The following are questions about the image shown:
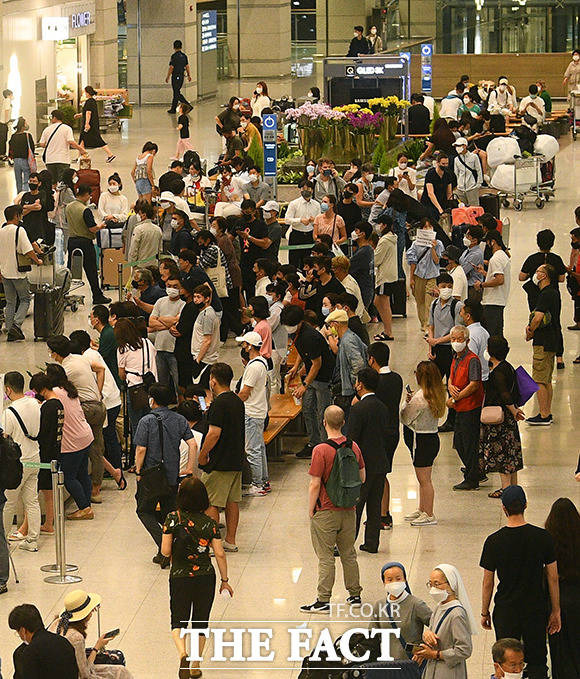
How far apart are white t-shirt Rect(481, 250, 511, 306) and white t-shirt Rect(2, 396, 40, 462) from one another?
222 inches

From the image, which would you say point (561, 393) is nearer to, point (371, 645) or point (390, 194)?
point (390, 194)

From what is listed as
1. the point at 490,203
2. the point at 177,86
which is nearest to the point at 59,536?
the point at 490,203

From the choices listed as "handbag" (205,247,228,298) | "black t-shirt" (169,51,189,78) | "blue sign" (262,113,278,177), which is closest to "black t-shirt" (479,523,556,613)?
"handbag" (205,247,228,298)

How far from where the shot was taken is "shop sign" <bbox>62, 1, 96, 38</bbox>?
3291cm

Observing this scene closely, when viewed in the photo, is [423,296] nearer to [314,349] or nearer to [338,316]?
[314,349]

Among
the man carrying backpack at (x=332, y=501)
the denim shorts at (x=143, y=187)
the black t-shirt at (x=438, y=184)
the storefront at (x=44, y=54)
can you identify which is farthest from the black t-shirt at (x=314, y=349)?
the storefront at (x=44, y=54)

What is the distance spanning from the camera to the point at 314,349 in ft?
40.0

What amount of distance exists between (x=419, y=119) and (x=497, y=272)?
44.8 ft

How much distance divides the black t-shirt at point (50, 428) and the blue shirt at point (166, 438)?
68 centimetres

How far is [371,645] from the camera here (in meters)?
7.42

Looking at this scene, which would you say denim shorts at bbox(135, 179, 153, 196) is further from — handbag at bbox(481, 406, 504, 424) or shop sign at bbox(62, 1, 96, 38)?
shop sign at bbox(62, 1, 96, 38)

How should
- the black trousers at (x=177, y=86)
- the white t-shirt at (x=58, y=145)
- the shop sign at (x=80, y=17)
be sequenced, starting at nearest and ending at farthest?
the white t-shirt at (x=58, y=145)
the shop sign at (x=80, y=17)
the black trousers at (x=177, y=86)

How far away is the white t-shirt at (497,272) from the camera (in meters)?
14.4

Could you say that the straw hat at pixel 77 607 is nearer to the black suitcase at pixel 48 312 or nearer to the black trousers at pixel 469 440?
the black trousers at pixel 469 440
